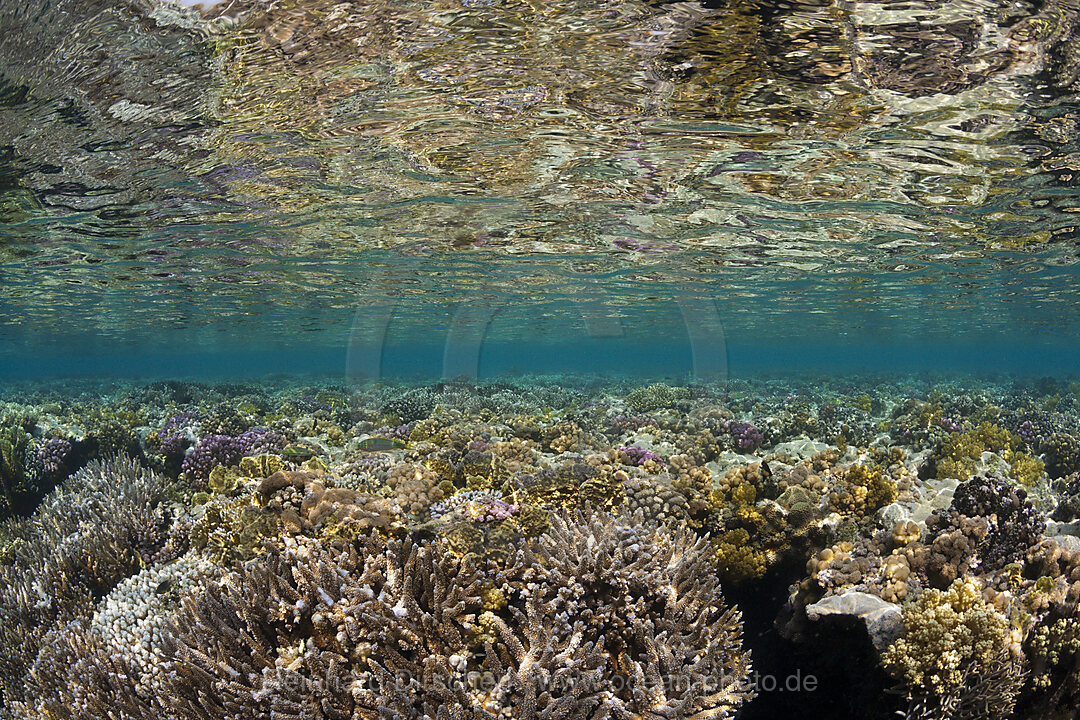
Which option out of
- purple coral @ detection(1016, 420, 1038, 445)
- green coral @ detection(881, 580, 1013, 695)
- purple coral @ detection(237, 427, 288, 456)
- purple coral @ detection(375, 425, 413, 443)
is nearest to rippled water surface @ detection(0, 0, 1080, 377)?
purple coral @ detection(1016, 420, 1038, 445)

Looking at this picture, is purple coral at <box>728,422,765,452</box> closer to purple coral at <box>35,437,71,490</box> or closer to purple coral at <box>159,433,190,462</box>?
purple coral at <box>159,433,190,462</box>

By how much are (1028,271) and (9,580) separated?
31438mm

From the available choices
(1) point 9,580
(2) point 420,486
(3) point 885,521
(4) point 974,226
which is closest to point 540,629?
(2) point 420,486

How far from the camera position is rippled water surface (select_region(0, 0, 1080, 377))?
21.6ft

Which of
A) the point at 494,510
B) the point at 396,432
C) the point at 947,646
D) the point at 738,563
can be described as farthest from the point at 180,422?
the point at 947,646

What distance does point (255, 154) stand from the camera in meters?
10.7

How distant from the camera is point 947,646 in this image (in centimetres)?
474

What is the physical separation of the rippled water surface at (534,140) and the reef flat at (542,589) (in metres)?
5.61

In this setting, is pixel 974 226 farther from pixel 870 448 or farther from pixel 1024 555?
pixel 1024 555

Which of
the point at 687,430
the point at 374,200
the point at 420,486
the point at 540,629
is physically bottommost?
the point at 687,430

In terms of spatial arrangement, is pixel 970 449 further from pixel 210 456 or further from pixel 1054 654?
pixel 210 456

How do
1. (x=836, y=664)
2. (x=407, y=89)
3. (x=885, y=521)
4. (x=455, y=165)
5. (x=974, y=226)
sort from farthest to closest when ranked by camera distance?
(x=974, y=226) → (x=455, y=165) → (x=407, y=89) → (x=885, y=521) → (x=836, y=664)

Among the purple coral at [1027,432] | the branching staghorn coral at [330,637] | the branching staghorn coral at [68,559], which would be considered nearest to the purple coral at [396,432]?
the branching staghorn coral at [68,559]

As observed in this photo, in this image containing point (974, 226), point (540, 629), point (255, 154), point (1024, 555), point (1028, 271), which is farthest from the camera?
point (1028, 271)
